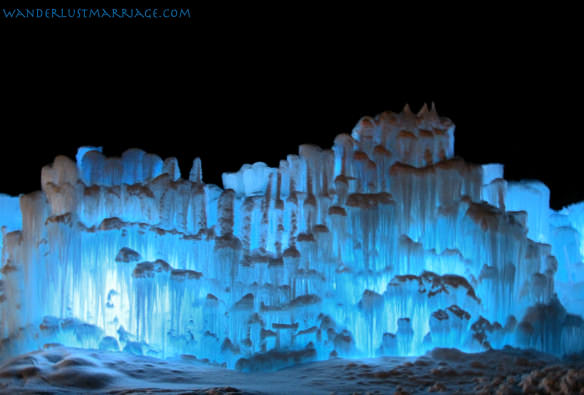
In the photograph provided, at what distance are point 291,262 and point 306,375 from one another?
272 cm

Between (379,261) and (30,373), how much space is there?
6.73 metres

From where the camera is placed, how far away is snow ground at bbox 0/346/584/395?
32.2 feet

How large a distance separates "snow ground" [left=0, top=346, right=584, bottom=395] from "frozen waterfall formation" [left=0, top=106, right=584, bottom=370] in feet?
2.24

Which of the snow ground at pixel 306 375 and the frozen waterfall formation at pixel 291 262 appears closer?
the snow ground at pixel 306 375

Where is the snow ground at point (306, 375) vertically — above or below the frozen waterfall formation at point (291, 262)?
below

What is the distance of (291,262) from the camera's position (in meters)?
13.5

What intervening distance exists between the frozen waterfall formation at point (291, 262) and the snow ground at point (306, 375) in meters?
0.68

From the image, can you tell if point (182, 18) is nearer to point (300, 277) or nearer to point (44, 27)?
point (44, 27)

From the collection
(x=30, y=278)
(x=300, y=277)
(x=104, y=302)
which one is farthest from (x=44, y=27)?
(x=300, y=277)

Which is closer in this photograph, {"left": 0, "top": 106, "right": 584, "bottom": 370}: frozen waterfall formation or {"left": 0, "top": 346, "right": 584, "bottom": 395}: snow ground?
{"left": 0, "top": 346, "right": 584, "bottom": 395}: snow ground

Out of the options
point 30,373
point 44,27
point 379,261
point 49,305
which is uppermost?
point 44,27

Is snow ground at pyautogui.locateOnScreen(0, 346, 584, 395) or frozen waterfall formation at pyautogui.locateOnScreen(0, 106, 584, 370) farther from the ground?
frozen waterfall formation at pyautogui.locateOnScreen(0, 106, 584, 370)

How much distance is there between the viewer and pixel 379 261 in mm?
13523

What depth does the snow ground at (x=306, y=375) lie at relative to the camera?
980 cm
